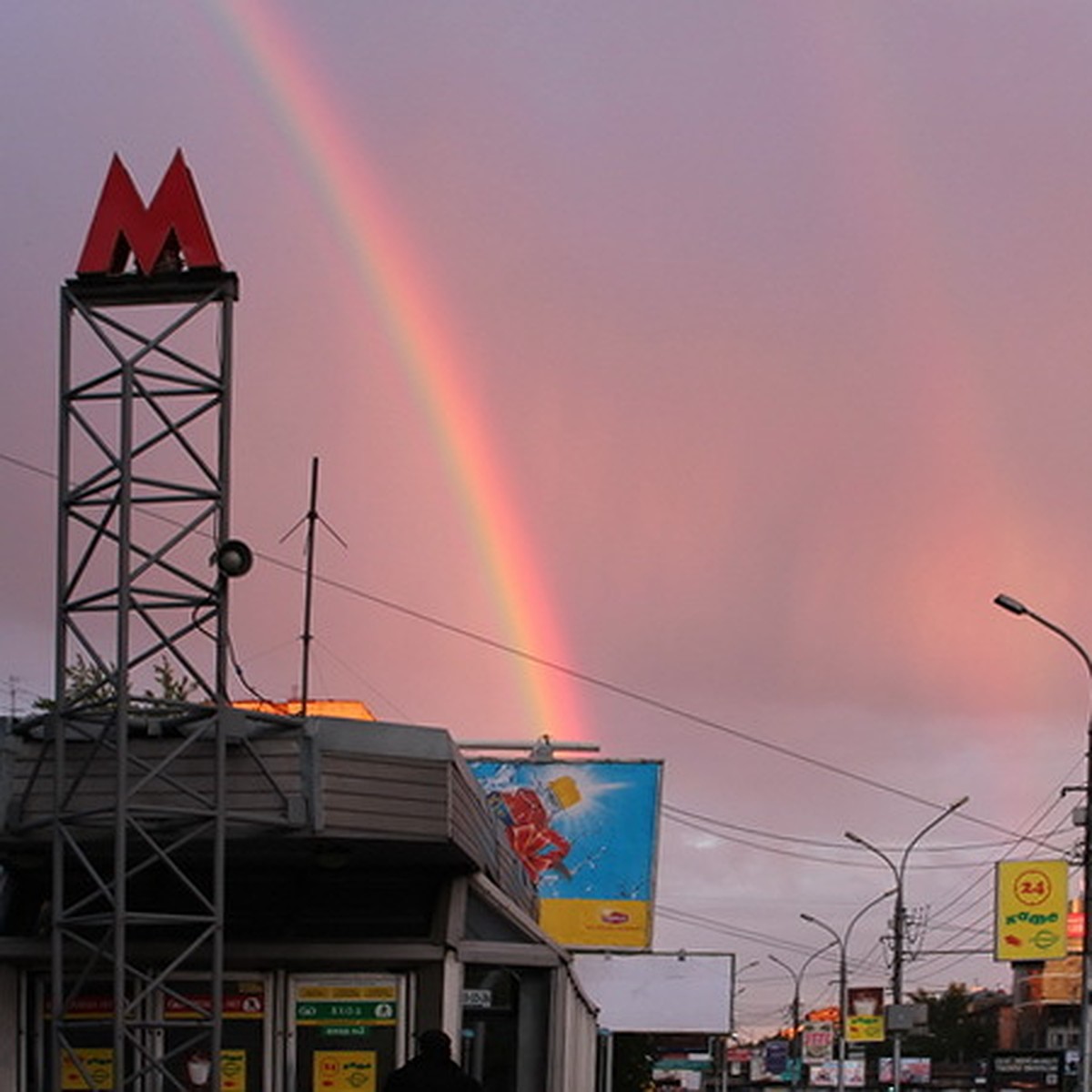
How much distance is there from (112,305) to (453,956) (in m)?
6.37

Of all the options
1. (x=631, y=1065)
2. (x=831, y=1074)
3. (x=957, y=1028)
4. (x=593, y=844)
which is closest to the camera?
(x=593, y=844)

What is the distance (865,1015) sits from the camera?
77.8 m

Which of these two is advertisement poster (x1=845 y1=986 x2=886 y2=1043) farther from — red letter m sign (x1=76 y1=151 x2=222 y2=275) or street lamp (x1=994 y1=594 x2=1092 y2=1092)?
red letter m sign (x1=76 y1=151 x2=222 y2=275)

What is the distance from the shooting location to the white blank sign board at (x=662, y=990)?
48562 millimetres

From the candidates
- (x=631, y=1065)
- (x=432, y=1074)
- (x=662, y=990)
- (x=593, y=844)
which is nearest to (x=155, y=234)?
(x=432, y=1074)

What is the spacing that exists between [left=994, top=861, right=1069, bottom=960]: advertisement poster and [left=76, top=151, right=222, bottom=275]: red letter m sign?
3847 cm

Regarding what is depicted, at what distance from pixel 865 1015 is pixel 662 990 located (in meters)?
31.1

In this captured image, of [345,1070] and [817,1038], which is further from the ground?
[345,1070]

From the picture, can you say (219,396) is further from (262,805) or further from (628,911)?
(628,911)

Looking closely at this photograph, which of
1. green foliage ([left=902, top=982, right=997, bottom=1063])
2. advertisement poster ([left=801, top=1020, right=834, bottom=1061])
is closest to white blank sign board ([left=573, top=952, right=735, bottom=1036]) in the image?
advertisement poster ([left=801, top=1020, right=834, bottom=1061])

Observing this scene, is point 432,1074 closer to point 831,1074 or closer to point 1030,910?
point 1030,910

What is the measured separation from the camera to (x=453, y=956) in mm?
16797

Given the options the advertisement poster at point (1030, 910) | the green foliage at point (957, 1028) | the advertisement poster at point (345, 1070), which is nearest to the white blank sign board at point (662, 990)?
the advertisement poster at point (1030, 910)

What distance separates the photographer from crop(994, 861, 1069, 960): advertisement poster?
2016 inches
